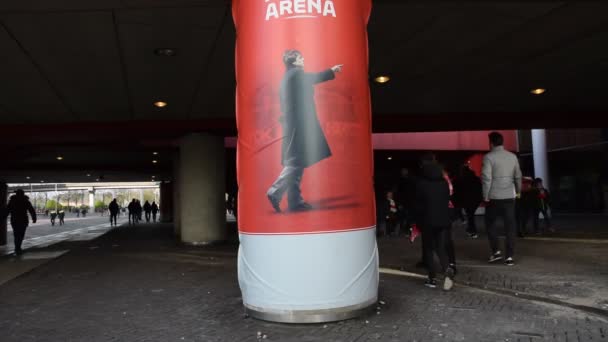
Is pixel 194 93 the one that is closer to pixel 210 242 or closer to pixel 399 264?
pixel 210 242

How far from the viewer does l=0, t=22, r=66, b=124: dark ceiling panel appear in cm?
756

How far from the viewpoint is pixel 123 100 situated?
11.1 m

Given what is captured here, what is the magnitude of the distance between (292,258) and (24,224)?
1097 centimetres

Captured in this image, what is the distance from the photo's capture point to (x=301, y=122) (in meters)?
4.43

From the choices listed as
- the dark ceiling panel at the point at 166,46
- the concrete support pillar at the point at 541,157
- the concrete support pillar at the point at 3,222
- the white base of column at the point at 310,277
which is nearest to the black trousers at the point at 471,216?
the dark ceiling panel at the point at 166,46

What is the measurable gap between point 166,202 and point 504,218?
3126cm

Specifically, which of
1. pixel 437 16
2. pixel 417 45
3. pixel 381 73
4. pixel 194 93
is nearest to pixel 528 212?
pixel 381 73

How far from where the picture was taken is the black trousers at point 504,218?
23.8ft

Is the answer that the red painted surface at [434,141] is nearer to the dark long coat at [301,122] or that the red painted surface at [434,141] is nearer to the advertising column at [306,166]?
the advertising column at [306,166]

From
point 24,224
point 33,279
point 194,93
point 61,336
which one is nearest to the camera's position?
point 61,336

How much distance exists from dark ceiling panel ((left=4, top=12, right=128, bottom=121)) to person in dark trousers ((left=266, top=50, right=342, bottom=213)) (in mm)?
3255

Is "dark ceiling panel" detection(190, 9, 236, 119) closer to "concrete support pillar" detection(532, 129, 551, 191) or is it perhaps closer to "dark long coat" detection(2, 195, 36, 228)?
"dark long coat" detection(2, 195, 36, 228)

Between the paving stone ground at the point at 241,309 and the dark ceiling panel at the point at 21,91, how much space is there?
3575mm

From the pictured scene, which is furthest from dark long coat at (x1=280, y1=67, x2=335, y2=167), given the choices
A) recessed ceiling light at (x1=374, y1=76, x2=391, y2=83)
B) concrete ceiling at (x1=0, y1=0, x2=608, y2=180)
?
recessed ceiling light at (x1=374, y1=76, x2=391, y2=83)
